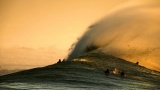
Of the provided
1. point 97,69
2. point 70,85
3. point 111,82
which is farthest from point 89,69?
point 70,85

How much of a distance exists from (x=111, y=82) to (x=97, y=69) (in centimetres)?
473

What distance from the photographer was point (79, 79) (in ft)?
59.9

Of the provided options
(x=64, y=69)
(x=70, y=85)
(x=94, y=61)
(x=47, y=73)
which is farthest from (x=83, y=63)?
(x=70, y=85)

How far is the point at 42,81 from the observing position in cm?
1700

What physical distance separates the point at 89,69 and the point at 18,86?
7.78 m

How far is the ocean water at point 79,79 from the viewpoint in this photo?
15703mm

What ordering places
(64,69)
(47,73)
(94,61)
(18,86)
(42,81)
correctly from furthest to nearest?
(94,61)
(64,69)
(47,73)
(42,81)
(18,86)

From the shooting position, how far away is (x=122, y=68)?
24.9 m

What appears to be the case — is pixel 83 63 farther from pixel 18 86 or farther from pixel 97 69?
pixel 18 86

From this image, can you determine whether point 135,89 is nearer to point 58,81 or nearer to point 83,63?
point 58,81

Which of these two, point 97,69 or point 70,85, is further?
point 97,69

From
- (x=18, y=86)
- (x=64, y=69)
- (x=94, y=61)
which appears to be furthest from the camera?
(x=94, y=61)

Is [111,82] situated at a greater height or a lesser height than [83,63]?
lesser

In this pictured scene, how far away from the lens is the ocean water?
15.7 m
